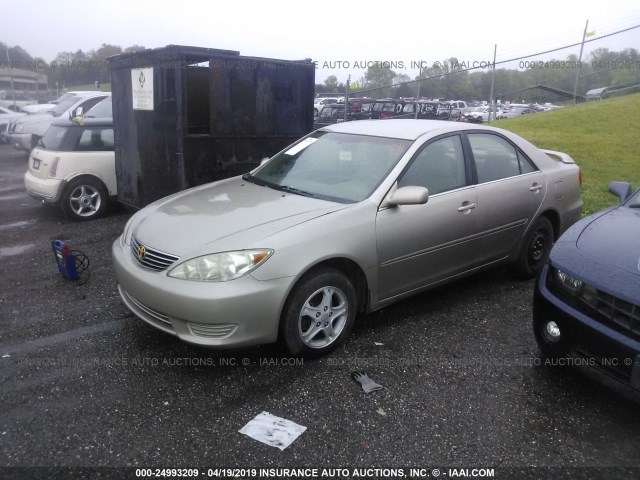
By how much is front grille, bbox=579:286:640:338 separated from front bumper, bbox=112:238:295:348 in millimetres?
1683

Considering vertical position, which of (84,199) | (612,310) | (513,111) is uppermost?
(513,111)

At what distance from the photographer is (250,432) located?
2789mm

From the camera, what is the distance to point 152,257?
3373 millimetres

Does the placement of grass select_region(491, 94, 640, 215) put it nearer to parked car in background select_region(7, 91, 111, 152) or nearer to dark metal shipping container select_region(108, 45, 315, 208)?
dark metal shipping container select_region(108, 45, 315, 208)

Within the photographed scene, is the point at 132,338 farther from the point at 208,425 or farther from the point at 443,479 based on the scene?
the point at 443,479

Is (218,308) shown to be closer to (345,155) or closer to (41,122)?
(345,155)

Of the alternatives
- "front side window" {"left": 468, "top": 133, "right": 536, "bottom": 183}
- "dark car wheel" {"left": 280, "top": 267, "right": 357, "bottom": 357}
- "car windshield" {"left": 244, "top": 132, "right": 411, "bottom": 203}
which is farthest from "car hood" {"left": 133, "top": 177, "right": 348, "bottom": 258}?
"front side window" {"left": 468, "top": 133, "right": 536, "bottom": 183}

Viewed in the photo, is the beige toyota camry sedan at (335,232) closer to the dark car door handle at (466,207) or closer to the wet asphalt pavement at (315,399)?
the dark car door handle at (466,207)

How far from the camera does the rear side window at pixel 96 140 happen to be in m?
7.52

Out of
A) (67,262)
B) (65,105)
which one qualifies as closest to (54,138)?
(67,262)

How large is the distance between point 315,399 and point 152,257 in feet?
4.44

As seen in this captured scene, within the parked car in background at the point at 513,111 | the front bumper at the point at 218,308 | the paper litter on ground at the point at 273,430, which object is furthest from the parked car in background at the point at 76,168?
the parked car in background at the point at 513,111

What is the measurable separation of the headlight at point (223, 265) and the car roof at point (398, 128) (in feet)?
5.64

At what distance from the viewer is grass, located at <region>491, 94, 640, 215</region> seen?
895 centimetres
